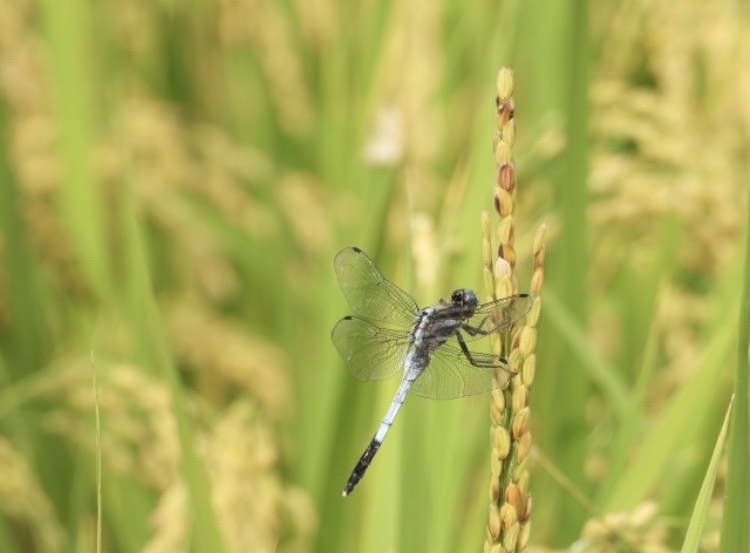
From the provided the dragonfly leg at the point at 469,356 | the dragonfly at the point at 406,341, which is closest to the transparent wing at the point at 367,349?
the dragonfly at the point at 406,341

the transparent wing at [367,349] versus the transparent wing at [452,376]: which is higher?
the transparent wing at [367,349]

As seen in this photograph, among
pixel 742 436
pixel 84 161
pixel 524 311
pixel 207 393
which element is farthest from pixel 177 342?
pixel 742 436

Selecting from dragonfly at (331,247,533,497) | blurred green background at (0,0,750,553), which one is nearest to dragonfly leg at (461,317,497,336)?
dragonfly at (331,247,533,497)

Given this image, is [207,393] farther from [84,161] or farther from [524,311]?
[524,311]

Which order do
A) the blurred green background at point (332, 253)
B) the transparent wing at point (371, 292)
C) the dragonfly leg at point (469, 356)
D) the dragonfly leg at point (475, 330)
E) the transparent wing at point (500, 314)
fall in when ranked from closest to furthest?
1. the transparent wing at point (500, 314)
2. the dragonfly leg at point (469, 356)
3. the dragonfly leg at point (475, 330)
4. the blurred green background at point (332, 253)
5. the transparent wing at point (371, 292)

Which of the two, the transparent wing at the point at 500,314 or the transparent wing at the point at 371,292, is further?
the transparent wing at the point at 371,292

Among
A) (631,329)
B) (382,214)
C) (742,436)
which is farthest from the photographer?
(631,329)

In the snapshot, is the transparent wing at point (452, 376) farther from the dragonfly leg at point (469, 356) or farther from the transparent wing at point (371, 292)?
the transparent wing at point (371, 292)

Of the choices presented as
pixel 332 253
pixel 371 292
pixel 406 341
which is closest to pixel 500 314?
pixel 406 341
